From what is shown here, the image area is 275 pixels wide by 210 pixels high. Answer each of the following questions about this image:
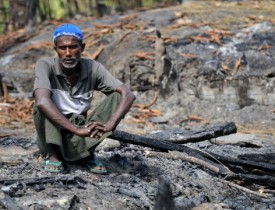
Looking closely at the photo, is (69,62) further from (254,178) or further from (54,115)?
(254,178)

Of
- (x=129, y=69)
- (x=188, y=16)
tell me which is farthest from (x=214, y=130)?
(x=188, y=16)

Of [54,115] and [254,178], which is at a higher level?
[54,115]

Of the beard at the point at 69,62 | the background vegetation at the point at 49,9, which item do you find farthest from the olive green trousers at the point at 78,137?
the background vegetation at the point at 49,9

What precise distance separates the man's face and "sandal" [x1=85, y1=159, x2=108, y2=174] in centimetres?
86

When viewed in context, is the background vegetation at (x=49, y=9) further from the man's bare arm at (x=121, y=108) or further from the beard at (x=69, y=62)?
the man's bare arm at (x=121, y=108)

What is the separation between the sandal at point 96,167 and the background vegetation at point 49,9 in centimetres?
783

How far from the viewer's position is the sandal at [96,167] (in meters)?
4.86

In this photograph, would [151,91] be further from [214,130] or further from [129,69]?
[214,130]

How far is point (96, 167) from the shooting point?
16.0 feet

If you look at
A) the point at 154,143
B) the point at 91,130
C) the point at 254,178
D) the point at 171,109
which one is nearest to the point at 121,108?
the point at 91,130

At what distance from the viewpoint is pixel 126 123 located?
27.1 ft

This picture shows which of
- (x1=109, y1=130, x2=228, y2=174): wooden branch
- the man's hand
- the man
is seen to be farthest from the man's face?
(x1=109, y1=130, x2=228, y2=174): wooden branch

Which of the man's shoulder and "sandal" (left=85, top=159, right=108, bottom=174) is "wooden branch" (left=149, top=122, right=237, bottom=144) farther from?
the man's shoulder

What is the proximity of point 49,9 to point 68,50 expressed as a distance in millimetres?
8594
